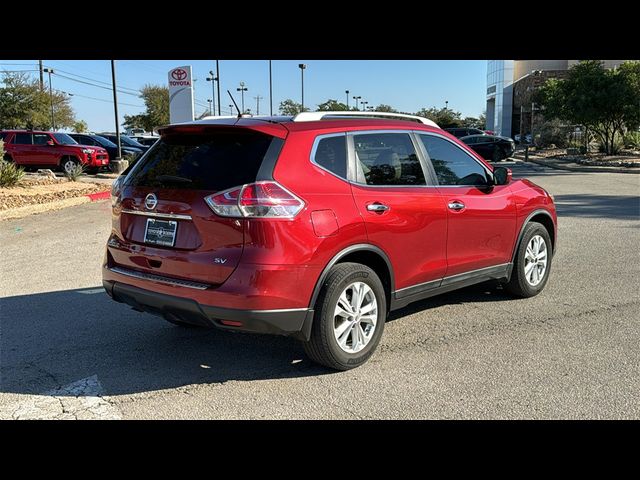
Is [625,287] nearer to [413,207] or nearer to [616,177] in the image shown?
[413,207]

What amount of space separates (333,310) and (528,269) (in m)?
2.88

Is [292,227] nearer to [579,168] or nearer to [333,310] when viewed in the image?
[333,310]

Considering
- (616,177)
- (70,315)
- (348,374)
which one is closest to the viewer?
(348,374)

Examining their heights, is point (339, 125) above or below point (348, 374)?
above

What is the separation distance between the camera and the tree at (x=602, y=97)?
2708cm

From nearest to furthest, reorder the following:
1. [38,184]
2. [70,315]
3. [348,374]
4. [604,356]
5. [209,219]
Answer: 1. [209,219]
2. [348,374]
3. [604,356]
4. [70,315]
5. [38,184]

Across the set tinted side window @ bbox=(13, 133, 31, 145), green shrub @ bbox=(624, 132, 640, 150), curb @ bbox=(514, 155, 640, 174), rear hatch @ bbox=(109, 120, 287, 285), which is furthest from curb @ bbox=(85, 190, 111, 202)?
green shrub @ bbox=(624, 132, 640, 150)

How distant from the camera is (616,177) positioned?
69.7 feet

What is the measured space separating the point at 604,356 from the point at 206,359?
10.1 feet

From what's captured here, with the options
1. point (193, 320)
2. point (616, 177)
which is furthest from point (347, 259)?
point (616, 177)

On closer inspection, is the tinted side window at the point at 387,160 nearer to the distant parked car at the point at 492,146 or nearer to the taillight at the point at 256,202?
the taillight at the point at 256,202

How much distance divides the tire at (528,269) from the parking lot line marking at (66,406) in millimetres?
4048
